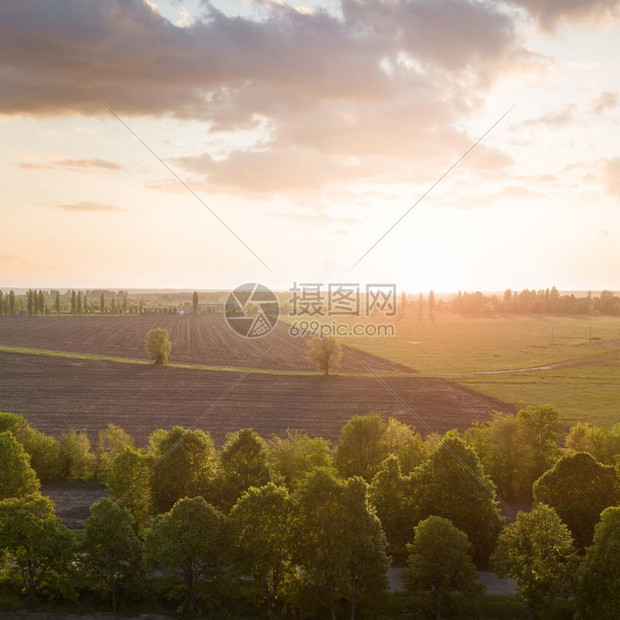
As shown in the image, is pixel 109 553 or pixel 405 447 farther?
pixel 405 447

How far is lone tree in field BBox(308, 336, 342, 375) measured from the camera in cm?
10350

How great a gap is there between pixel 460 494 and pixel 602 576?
9.99m

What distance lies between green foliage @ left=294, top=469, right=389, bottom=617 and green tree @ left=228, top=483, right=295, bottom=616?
0.99 meters

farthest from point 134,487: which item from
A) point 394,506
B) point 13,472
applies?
point 394,506

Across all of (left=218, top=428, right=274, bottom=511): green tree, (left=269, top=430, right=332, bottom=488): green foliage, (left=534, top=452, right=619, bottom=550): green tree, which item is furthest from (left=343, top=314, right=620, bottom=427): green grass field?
(left=218, top=428, right=274, bottom=511): green tree

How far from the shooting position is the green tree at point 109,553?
1271 inches

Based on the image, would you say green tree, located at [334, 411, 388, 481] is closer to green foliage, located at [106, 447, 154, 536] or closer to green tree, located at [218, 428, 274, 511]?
green tree, located at [218, 428, 274, 511]

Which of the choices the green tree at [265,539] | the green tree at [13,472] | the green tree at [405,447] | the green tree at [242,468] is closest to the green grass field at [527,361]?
the green tree at [405,447]

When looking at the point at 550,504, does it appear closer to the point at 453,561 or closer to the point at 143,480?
the point at 453,561

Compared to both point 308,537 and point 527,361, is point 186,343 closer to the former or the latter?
point 527,361

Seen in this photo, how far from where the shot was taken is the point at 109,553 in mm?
32406

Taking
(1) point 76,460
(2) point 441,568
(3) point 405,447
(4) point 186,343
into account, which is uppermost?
→ (4) point 186,343

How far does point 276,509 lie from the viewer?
108 ft

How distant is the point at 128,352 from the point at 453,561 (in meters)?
113
